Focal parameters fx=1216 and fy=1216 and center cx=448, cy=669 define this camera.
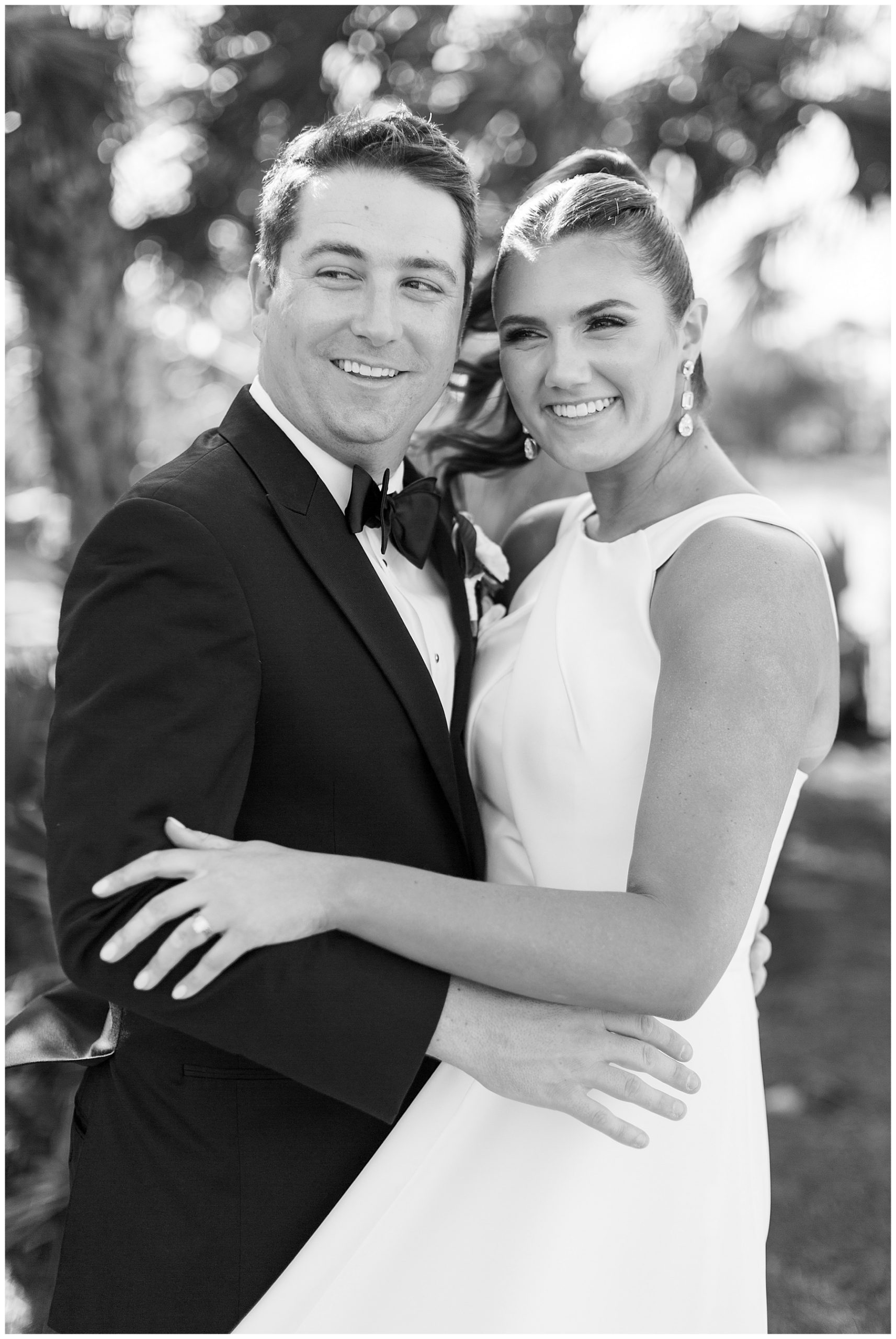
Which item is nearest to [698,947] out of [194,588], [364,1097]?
[364,1097]

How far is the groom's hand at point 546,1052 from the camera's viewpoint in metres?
1.95

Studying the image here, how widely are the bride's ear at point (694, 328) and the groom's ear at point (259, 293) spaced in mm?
882

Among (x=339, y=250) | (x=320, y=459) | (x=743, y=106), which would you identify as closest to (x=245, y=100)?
(x=743, y=106)

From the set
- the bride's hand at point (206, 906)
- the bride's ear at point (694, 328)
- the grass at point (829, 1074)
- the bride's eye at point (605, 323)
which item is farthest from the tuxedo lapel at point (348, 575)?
the grass at point (829, 1074)

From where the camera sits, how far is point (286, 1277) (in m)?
2.08

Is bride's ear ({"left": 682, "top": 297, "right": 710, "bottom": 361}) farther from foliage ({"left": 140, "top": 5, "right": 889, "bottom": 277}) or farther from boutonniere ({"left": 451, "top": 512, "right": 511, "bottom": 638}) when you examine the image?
foliage ({"left": 140, "top": 5, "right": 889, "bottom": 277})

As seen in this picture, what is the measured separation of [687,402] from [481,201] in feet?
7.58

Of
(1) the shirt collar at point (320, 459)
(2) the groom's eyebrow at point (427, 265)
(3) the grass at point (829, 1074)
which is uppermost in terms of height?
(2) the groom's eyebrow at point (427, 265)

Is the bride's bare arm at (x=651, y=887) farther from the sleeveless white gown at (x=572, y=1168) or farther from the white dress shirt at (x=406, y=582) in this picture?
the white dress shirt at (x=406, y=582)

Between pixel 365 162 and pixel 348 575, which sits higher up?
pixel 365 162

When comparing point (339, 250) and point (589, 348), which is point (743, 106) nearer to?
point (589, 348)

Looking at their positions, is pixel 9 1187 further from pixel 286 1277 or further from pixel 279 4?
pixel 279 4

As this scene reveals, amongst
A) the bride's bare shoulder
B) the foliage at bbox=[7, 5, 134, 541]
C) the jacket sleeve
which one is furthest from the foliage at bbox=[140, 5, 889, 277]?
the jacket sleeve

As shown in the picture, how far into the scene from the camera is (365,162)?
229cm
